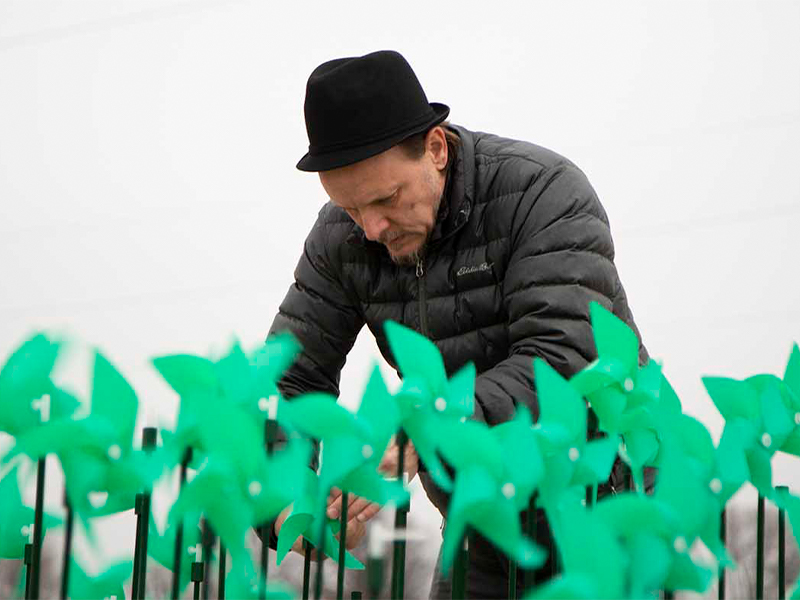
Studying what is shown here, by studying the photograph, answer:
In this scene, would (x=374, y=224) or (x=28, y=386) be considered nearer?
(x=28, y=386)

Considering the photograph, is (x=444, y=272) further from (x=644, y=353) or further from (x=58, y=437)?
(x=58, y=437)

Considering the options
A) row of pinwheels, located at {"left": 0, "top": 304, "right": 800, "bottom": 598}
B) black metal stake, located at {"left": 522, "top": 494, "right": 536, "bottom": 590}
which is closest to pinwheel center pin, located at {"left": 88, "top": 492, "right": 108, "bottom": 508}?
row of pinwheels, located at {"left": 0, "top": 304, "right": 800, "bottom": 598}

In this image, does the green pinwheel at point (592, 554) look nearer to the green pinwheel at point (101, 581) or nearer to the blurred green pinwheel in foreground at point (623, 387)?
the blurred green pinwheel in foreground at point (623, 387)

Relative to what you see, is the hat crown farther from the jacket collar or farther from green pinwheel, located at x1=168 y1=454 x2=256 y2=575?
green pinwheel, located at x1=168 y1=454 x2=256 y2=575

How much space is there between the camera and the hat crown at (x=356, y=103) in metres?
1.24

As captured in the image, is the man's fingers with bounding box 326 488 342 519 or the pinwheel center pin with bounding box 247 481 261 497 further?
the man's fingers with bounding box 326 488 342 519

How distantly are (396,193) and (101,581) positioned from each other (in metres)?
0.53

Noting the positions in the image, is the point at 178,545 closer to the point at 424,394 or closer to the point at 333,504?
the point at 424,394

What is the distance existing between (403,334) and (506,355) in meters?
0.58

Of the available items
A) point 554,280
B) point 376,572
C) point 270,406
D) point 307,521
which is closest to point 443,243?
point 554,280

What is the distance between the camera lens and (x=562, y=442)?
0.81 meters

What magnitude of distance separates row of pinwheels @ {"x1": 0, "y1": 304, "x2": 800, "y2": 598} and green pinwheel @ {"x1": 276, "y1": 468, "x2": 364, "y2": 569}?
0.05 feet

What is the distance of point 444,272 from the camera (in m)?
1.33

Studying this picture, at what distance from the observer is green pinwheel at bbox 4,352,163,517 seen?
0.76m
